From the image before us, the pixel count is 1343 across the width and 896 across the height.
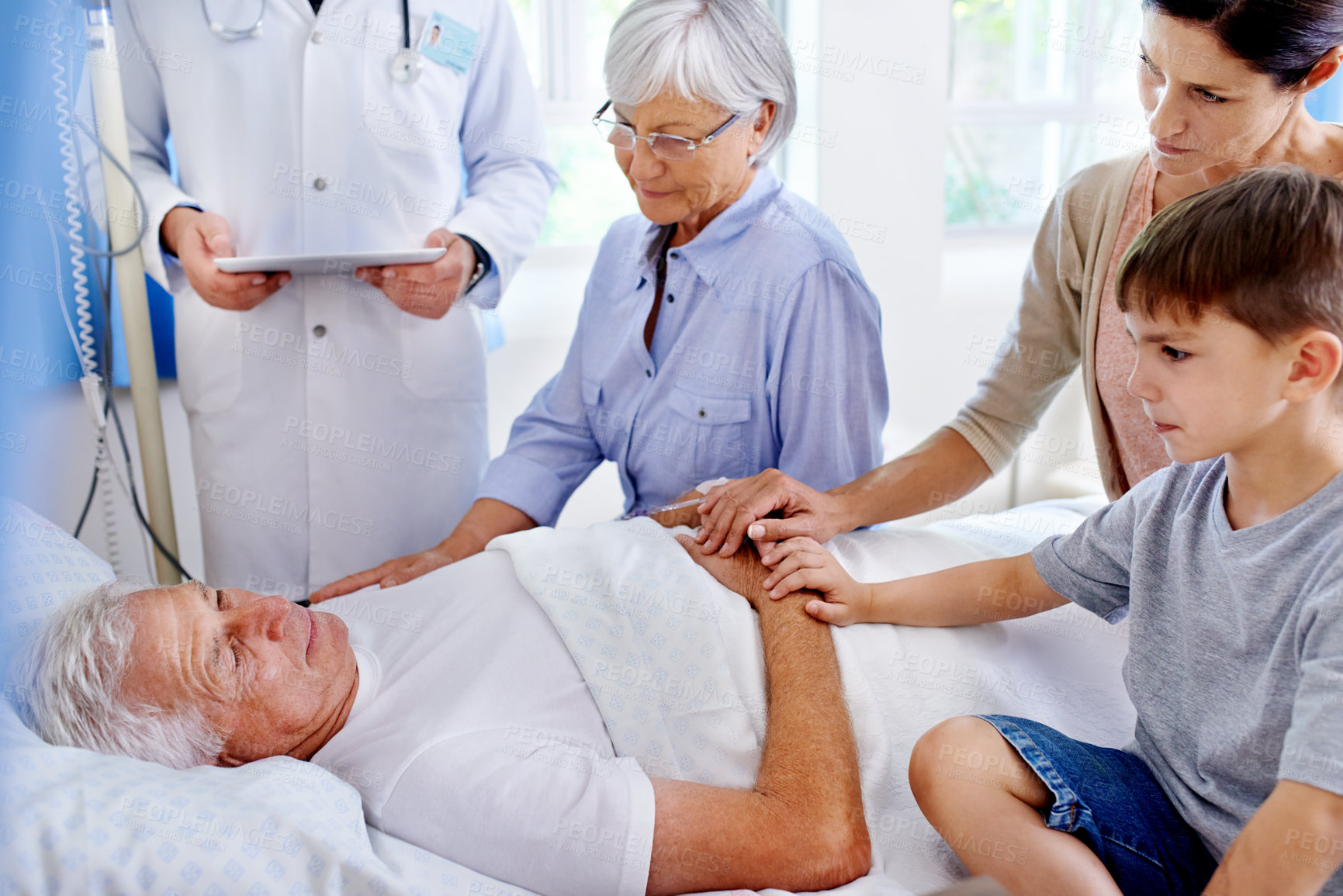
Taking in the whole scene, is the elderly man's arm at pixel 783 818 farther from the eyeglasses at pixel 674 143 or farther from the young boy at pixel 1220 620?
the eyeglasses at pixel 674 143

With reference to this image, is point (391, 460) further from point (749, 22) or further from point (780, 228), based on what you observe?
point (749, 22)

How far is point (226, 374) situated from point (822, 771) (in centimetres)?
135

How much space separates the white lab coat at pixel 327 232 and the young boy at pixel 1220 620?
1.23 meters

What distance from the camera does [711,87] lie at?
5.14 ft

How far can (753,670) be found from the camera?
1.30 m

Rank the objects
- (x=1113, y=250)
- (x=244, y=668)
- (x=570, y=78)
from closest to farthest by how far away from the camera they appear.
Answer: (x=244, y=668), (x=1113, y=250), (x=570, y=78)

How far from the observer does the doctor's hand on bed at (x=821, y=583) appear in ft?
4.49

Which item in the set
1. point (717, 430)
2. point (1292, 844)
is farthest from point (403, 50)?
point (1292, 844)

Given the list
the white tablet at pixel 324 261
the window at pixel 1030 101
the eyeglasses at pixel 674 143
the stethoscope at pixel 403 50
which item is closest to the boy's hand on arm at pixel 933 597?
the eyeglasses at pixel 674 143

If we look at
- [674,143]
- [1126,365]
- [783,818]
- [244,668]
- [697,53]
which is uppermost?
[697,53]

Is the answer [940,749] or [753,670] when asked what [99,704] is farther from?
[940,749]

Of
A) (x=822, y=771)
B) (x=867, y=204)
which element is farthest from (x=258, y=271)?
(x=867, y=204)

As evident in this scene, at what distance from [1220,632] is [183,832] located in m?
1.03

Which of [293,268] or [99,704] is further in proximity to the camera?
[293,268]
